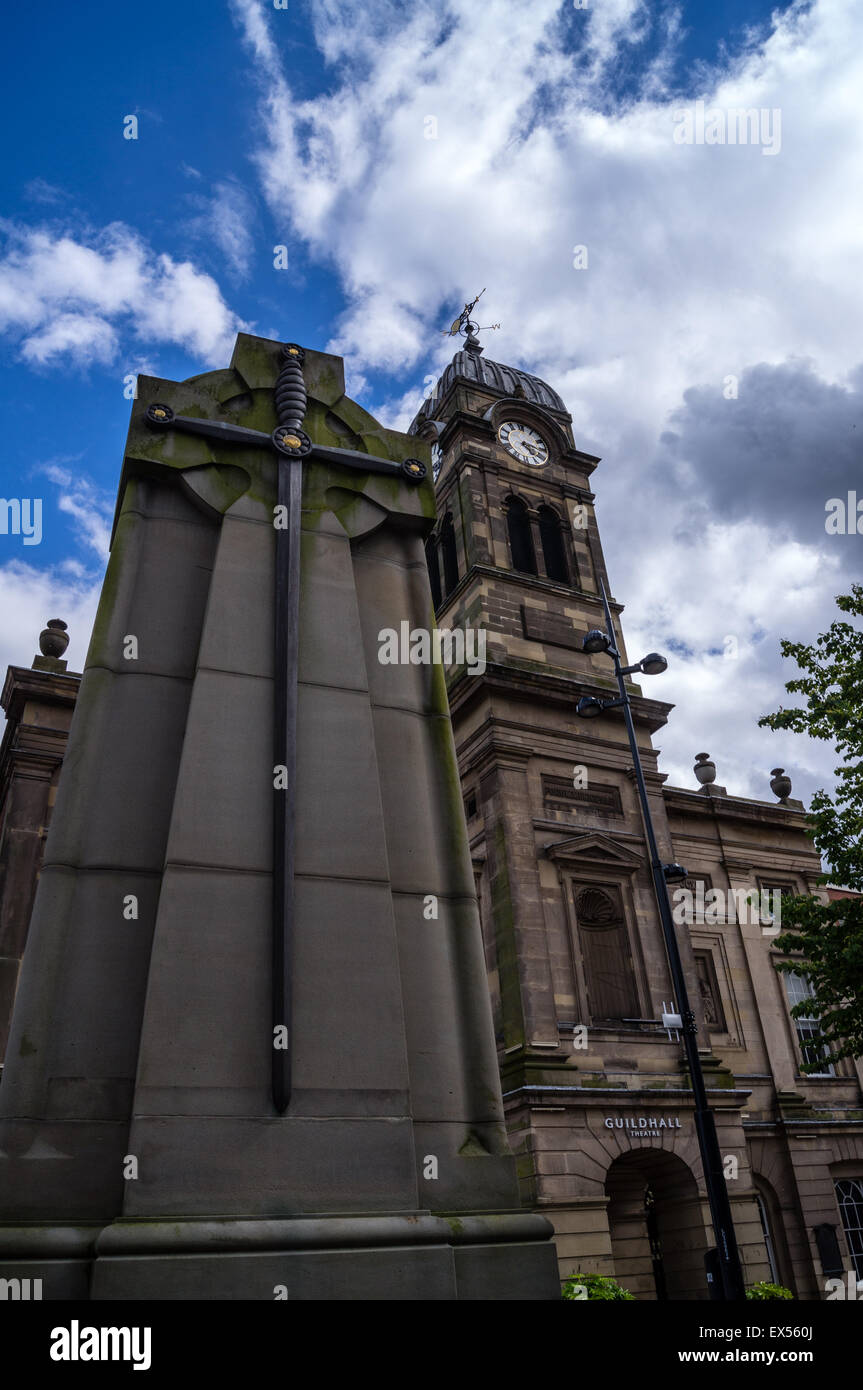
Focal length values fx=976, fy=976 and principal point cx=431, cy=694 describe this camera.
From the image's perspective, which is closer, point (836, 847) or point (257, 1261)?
point (257, 1261)

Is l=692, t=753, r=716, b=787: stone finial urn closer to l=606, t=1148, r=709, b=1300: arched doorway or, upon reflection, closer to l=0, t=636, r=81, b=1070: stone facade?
l=606, t=1148, r=709, b=1300: arched doorway

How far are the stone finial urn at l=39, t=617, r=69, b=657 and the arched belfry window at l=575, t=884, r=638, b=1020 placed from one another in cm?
1547

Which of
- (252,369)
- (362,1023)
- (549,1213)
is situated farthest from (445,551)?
(362,1023)

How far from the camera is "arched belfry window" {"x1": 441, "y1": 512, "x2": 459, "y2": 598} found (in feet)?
109

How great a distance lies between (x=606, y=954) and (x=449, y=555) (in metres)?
14.8

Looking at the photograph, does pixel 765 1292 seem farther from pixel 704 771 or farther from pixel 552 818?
pixel 704 771

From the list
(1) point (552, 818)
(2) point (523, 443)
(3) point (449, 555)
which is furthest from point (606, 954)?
(2) point (523, 443)

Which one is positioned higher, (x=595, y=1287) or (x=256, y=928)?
(x=256, y=928)

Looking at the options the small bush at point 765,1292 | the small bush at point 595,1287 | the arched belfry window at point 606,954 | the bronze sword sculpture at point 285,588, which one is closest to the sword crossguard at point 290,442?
the bronze sword sculpture at point 285,588

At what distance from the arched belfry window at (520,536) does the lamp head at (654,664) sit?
15124mm

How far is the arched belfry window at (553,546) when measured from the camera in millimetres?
33438

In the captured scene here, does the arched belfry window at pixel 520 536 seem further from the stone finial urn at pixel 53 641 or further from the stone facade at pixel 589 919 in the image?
the stone finial urn at pixel 53 641

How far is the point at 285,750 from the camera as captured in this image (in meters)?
6.05
